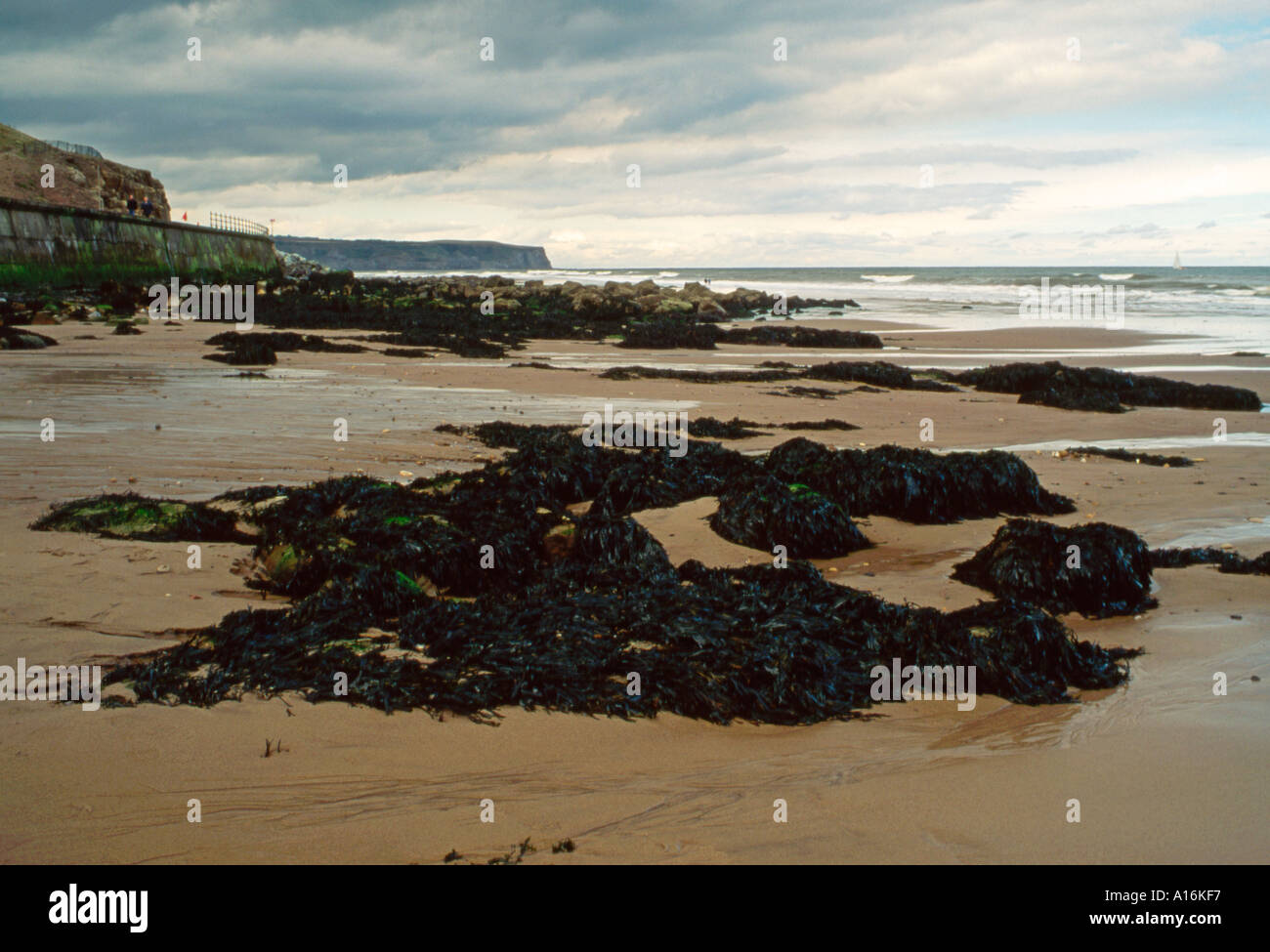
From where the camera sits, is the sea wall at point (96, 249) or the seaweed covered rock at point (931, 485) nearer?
the seaweed covered rock at point (931, 485)

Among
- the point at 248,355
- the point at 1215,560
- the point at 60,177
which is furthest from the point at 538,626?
the point at 60,177

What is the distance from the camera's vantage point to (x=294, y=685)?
3588 millimetres

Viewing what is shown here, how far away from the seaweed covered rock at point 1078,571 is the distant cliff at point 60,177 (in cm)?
3928

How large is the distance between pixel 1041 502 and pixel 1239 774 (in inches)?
156

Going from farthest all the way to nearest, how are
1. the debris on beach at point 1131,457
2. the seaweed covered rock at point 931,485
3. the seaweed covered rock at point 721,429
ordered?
the seaweed covered rock at point 721,429
the debris on beach at point 1131,457
the seaweed covered rock at point 931,485

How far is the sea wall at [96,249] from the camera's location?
25828 millimetres

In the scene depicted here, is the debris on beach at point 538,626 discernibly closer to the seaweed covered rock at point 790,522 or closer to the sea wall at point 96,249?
the seaweed covered rock at point 790,522

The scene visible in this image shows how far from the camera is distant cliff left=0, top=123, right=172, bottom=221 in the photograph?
122 feet

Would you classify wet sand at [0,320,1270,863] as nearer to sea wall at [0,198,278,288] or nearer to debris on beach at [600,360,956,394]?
debris on beach at [600,360,956,394]

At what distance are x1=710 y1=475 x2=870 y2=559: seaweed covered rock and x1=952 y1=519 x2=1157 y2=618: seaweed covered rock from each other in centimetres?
102

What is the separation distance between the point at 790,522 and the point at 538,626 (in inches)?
87.1

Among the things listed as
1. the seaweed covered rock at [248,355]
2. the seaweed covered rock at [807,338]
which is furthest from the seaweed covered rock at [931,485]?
the seaweed covered rock at [807,338]
